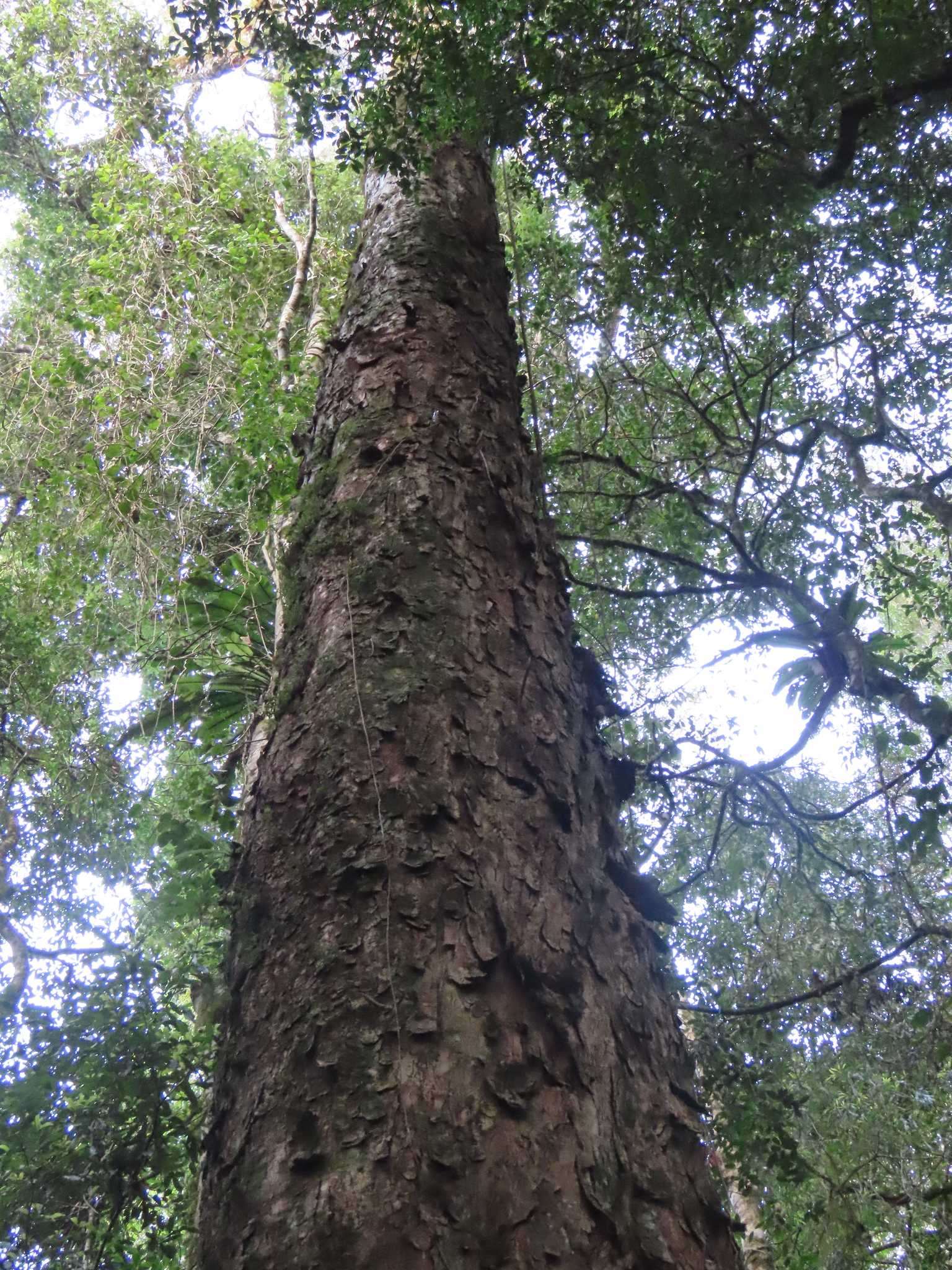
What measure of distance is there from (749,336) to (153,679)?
535 centimetres

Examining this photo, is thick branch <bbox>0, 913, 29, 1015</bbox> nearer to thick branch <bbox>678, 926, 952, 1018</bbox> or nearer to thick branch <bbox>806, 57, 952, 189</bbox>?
thick branch <bbox>678, 926, 952, 1018</bbox>

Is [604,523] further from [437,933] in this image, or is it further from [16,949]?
[16,949]

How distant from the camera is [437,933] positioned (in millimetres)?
1277

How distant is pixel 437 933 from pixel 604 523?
500 centimetres

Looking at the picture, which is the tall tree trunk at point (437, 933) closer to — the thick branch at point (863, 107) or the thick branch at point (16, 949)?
the thick branch at point (863, 107)

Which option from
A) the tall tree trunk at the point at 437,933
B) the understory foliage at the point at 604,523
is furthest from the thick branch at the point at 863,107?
the tall tree trunk at the point at 437,933


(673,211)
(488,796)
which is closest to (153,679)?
(673,211)

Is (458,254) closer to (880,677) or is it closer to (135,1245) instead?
(135,1245)

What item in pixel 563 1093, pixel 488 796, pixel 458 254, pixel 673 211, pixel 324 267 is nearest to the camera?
pixel 563 1093

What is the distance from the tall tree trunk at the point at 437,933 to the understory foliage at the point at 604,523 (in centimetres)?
36

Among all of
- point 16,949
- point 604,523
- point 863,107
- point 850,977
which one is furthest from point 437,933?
point 16,949

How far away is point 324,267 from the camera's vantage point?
22.0ft

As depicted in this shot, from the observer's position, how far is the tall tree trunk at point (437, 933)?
1.06 m

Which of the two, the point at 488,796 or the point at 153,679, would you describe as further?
the point at 153,679
